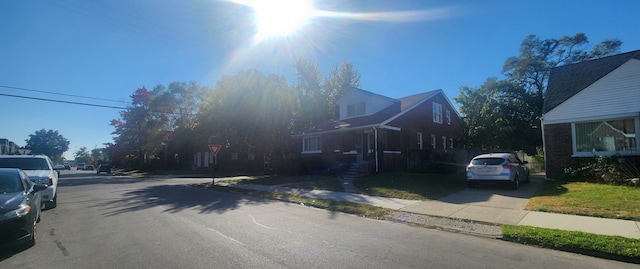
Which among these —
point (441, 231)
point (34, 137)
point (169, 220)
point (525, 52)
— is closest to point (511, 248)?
point (441, 231)

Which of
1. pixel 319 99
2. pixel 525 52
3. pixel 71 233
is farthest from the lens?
pixel 525 52

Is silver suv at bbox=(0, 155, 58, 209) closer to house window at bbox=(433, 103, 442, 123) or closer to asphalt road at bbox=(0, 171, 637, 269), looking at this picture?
asphalt road at bbox=(0, 171, 637, 269)

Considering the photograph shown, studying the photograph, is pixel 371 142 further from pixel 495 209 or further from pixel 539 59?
pixel 539 59

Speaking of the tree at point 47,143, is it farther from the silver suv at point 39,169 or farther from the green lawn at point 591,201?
the green lawn at point 591,201

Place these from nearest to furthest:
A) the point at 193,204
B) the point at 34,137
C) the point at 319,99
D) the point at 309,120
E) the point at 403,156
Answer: the point at 193,204
the point at 403,156
the point at 309,120
the point at 319,99
the point at 34,137

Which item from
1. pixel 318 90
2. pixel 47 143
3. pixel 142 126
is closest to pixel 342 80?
pixel 318 90

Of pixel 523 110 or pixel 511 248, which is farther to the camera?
pixel 523 110

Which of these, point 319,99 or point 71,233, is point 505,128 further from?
point 71,233

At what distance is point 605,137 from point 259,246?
16.3m

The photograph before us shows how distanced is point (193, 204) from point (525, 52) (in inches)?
1671

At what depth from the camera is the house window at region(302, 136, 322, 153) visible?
80.8 ft

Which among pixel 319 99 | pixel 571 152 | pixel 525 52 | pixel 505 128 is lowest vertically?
→ pixel 571 152

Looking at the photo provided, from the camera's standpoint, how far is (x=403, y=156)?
22.2 meters

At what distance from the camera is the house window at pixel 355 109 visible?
949 inches
